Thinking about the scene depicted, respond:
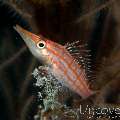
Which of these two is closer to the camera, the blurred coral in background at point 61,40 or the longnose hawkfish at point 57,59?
the longnose hawkfish at point 57,59

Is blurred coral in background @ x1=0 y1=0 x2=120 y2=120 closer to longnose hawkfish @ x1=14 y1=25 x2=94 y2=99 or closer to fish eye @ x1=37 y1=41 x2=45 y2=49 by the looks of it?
longnose hawkfish @ x1=14 y1=25 x2=94 y2=99

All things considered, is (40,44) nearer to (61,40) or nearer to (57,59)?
(57,59)

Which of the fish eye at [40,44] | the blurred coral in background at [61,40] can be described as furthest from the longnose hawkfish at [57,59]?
the blurred coral in background at [61,40]

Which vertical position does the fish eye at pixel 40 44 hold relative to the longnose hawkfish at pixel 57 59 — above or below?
above

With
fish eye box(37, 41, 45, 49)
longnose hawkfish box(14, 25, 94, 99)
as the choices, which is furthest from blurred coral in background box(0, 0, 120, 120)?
fish eye box(37, 41, 45, 49)

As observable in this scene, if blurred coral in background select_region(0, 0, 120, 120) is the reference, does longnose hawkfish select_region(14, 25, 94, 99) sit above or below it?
below

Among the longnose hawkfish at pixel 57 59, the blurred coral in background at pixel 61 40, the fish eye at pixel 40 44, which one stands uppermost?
the blurred coral in background at pixel 61 40

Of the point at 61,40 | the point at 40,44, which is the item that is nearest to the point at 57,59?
the point at 40,44

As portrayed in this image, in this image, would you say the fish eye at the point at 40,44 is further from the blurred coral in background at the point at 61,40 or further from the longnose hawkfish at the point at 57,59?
the blurred coral in background at the point at 61,40

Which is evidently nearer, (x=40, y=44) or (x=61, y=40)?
(x=40, y=44)
